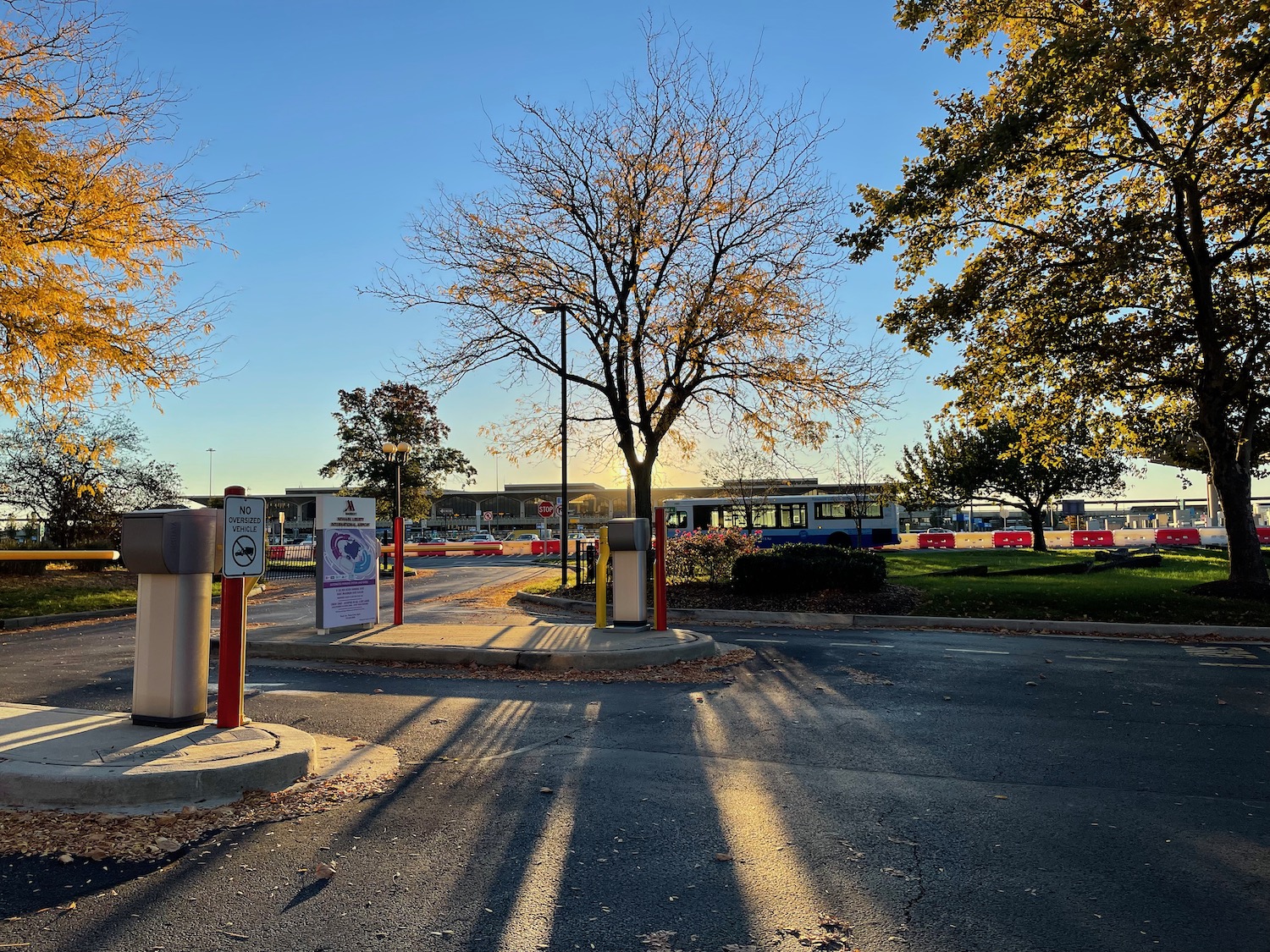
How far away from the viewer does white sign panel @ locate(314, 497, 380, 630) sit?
12.0m

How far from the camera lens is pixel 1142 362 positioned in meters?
16.5

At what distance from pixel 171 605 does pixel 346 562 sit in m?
6.51

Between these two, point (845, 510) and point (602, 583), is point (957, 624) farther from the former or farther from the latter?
point (845, 510)

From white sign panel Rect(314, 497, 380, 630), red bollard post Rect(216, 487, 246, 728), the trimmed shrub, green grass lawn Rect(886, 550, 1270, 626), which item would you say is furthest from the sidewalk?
green grass lawn Rect(886, 550, 1270, 626)

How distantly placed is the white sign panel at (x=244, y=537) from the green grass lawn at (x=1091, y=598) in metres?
12.5

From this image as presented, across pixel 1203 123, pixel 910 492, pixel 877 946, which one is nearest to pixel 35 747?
pixel 877 946

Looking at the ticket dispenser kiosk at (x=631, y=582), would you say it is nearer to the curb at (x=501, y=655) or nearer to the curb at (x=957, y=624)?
the curb at (x=501, y=655)

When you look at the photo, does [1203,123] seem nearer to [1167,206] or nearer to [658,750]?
[1167,206]

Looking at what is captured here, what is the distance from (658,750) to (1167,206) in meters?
15.9

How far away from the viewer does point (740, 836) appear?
4.29 metres

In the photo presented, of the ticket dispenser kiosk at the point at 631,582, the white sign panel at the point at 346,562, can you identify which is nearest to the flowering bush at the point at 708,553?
the ticket dispenser kiosk at the point at 631,582

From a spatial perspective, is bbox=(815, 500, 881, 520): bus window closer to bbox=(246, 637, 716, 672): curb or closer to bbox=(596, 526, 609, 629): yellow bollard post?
bbox=(596, 526, 609, 629): yellow bollard post

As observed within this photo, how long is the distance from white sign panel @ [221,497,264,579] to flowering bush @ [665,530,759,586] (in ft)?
47.3

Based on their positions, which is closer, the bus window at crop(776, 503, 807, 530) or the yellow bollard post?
the yellow bollard post
